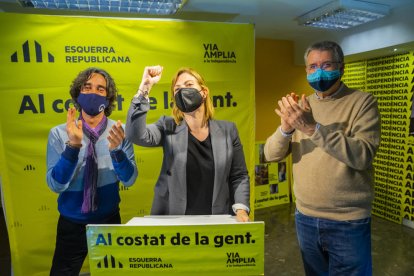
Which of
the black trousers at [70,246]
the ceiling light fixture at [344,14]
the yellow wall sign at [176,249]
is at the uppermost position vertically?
the ceiling light fixture at [344,14]

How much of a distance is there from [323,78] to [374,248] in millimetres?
2607

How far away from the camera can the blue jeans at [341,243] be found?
1.45 meters

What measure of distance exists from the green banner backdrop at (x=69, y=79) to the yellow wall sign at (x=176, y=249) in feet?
3.79

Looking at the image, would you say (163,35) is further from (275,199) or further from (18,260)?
(275,199)

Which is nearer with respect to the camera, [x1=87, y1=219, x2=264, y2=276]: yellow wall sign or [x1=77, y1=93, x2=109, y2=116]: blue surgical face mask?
[x1=87, y1=219, x2=264, y2=276]: yellow wall sign

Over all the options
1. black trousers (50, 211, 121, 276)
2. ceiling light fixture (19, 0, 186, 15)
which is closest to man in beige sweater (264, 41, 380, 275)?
black trousers (50, 211, 121, 276)

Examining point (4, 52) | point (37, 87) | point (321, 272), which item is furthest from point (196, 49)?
point (321, 272)

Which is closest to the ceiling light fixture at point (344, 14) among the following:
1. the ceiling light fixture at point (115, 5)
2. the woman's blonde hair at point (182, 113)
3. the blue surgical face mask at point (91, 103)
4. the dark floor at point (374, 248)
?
the ceiling light fixture at point (115, 5)

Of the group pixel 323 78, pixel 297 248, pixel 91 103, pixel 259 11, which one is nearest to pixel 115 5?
pixel 91 103

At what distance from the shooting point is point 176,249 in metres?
1.14

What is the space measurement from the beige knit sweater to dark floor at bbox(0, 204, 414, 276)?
1.60 meters

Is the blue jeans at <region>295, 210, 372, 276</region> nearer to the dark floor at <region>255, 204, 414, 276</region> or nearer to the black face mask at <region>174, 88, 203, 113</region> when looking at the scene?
the black face mask at <region>174, 88, 203, 113</region>

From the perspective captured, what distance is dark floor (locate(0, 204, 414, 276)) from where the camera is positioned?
287cm

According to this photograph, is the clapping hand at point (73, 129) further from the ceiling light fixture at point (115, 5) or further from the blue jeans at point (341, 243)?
the blue jeans at point (341, 243)
